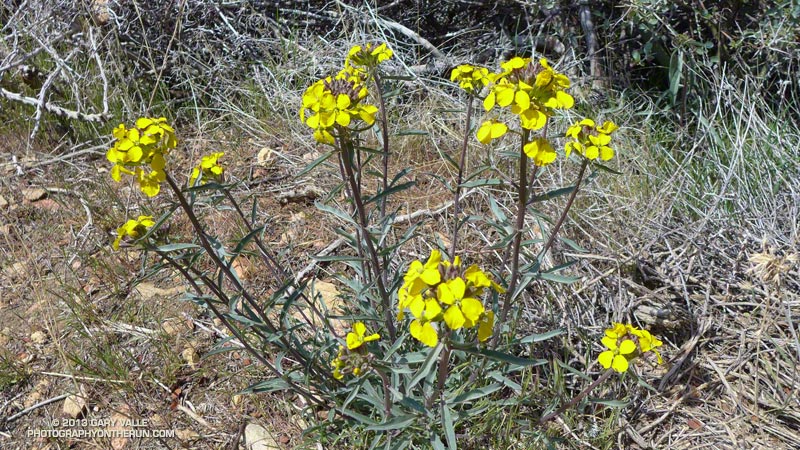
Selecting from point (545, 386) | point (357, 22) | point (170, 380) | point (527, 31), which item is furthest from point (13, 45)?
point (545, 386)

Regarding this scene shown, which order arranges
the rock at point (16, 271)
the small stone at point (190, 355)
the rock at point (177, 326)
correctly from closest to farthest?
the small stone at point (190, 355)
the rock at point (177, 326)
the rock at point (16, 271)

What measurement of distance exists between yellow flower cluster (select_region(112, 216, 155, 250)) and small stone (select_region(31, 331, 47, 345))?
53.5 inches

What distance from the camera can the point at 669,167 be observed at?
3352 millimetres

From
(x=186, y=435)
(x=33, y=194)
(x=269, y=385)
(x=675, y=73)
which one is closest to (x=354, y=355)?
(x=269, y=385)

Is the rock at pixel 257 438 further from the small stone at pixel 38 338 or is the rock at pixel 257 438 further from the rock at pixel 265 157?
the rock at pixel 265 157

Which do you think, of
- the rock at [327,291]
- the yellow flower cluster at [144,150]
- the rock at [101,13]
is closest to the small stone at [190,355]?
the rock at [327,291]

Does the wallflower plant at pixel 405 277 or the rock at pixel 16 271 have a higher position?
the wallflower plant at pixel 405 277

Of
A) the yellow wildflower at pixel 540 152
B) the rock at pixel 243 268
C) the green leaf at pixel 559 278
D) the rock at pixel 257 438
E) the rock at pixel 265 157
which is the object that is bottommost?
the rock at pixel 257 438

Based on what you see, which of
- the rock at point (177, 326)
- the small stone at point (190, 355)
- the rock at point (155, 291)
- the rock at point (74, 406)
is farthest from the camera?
the rock at point (155, 291)

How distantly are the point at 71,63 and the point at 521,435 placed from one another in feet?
12.8

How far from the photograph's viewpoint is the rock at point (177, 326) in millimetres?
2762

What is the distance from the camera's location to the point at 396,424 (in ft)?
5.84

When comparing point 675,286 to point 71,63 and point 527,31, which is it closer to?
point 527,31

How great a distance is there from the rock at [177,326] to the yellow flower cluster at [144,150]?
1.20 metres
